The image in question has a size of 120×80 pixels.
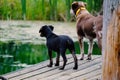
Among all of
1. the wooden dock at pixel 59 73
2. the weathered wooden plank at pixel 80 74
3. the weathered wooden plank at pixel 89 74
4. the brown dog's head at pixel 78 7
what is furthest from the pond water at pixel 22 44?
the weathered wooden plank at pixel 89 74

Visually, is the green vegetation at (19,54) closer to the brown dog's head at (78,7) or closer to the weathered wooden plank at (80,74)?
the brown dog's head at (78,7)

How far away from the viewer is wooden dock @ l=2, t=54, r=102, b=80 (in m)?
6.61

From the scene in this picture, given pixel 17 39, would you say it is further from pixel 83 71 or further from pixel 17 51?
pixel 83 71

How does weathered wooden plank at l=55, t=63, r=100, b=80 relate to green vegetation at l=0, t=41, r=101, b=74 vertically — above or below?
above

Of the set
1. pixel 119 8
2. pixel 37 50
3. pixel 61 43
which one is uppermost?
pixel 119 8

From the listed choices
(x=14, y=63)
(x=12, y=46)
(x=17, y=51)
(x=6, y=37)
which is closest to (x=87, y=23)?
(x=14, y=63)

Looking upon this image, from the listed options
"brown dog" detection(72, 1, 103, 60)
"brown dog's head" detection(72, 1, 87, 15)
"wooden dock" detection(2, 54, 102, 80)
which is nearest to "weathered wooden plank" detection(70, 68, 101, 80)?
"wooden dock" detection(2, 54, 102, 80)

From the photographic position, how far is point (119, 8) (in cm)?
369

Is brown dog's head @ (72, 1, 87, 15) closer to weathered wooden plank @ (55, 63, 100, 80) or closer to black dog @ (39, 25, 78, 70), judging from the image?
black dog @ (39, 25, 78, 70)

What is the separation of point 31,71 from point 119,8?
11.7ft

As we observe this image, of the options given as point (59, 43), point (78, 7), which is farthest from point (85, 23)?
point (59, 43)

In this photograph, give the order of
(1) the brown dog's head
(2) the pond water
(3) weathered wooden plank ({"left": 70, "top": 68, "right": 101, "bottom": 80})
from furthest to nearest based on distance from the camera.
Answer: (2) the pond water → (1) the brown dog's head → (3) weathered wooden plank ({"left": 70, "top": 68, "right": 101, "bottom": 80})

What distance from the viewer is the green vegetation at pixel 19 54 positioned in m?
10.8

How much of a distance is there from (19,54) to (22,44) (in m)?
2.01
